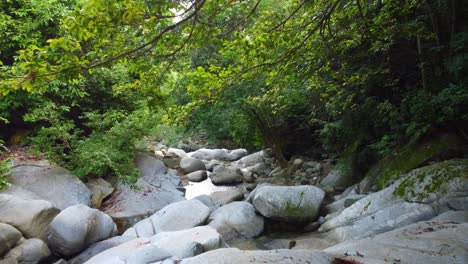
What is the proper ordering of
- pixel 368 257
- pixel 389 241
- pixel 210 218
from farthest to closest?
pixel 210 218, pixel 389 241, pixel 368 257

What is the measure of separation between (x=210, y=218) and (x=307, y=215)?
2081 mm

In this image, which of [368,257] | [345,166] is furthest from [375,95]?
[368,257]

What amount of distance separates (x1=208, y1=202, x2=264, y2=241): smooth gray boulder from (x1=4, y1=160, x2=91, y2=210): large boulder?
3.09 meters

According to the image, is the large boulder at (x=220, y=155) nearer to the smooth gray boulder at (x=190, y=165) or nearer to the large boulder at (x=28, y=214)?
the smooth gray boulder at (x=190, y=165)

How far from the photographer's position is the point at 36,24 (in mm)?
8820

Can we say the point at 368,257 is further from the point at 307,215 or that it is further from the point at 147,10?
the point at 307,215

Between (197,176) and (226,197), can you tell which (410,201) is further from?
(197,176)

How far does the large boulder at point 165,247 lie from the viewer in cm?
440

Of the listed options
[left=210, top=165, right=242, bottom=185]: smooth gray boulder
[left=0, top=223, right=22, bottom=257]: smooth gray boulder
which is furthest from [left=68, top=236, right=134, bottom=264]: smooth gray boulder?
[left=210, top=165, right=242, bottom=185]: smooth gray boulder

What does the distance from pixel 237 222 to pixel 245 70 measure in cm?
385

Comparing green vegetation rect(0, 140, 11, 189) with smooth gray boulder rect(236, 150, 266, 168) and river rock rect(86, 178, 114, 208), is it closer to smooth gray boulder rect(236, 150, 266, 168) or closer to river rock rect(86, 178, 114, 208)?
river rock rect(86, 178, 114, 208)

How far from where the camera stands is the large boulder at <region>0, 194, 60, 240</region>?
608 centimetres

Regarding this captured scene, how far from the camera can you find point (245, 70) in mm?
4453

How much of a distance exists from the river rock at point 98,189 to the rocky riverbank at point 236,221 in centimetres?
3
